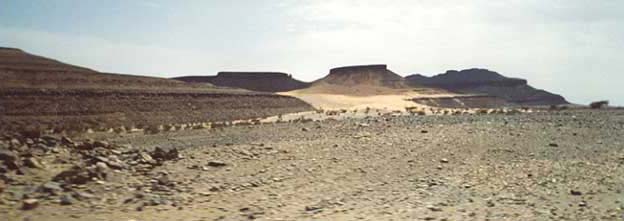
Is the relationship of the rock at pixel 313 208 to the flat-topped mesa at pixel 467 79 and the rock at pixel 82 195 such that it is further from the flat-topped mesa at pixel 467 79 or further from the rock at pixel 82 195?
the flat-topped mesa at pixel 467 79

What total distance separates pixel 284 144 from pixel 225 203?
7717mm

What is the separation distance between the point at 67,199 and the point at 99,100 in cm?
3154

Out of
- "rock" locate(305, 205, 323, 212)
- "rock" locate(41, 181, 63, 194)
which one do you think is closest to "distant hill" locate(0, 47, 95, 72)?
"rock" locate(41, 181, 63, 194)

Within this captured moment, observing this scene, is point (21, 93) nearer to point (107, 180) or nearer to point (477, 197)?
point (107, 180)

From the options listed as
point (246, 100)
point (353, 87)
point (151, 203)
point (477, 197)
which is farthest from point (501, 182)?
point (353, 87)

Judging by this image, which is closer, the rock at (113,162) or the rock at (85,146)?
the rock at (113,162)

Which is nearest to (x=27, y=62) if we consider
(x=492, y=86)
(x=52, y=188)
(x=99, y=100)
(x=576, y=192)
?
(x=99, y=100)

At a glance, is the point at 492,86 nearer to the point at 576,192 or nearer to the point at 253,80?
the point at 253,80

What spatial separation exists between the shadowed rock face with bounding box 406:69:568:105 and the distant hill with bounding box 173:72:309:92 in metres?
22.7

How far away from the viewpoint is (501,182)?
11.0 meters

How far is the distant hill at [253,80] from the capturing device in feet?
328

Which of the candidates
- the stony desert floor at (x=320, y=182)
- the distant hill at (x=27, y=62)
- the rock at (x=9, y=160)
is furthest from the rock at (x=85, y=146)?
the distant hill at (x=27, y=62)

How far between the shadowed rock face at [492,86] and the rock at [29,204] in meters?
87.4

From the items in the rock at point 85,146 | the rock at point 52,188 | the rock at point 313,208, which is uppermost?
the rock at point 85,146
